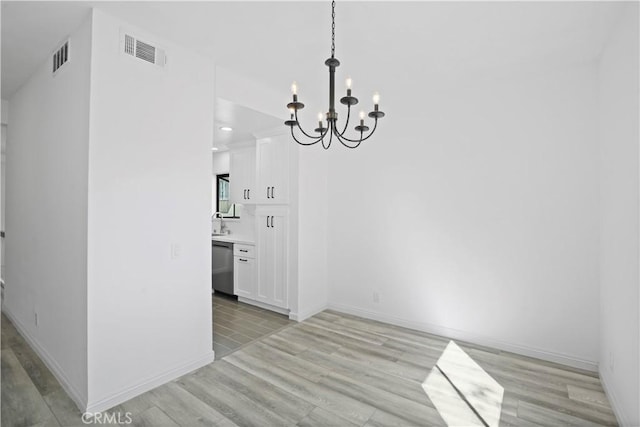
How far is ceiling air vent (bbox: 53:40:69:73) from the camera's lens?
2.45m

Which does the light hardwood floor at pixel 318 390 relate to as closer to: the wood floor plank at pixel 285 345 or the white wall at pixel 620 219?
the wood floor plank at pixel 285 345

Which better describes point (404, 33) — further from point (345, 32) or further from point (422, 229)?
point (422, 229)

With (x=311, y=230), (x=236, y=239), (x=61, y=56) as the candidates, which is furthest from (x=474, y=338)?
(x=61, y=56)

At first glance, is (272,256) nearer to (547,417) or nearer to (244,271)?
(244,271)

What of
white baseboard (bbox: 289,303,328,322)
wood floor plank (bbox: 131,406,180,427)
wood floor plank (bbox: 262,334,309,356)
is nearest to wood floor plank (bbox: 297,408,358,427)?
wood floor plank (bbox: 131,406,180,427)

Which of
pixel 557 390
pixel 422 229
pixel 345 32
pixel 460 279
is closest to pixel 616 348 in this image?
pixel 557 390

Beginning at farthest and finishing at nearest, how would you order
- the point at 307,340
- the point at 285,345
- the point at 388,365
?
the point at 307,340 → the point at 285,345 → the point at 388,365

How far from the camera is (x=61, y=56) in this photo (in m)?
2.52

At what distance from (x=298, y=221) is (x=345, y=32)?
7.12ft

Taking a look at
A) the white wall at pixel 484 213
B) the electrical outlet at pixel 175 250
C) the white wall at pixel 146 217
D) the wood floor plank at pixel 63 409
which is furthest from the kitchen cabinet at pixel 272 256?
the wood floor plank at pixel 63 409

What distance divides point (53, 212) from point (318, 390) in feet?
8.35

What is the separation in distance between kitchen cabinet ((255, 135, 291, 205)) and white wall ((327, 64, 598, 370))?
30.1 inches
